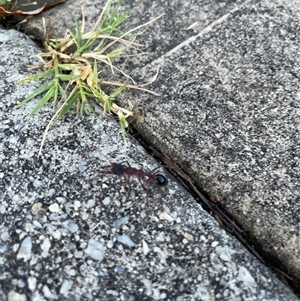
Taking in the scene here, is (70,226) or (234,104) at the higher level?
(234,104)

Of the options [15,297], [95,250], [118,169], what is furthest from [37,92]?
[15,297]

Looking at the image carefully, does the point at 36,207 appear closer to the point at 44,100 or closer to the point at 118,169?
the point at 118,169

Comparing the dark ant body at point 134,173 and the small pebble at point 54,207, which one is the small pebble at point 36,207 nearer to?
the small pebble at point 54,207

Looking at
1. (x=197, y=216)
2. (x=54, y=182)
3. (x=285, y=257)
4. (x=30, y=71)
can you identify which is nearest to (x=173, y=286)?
(x=197, y=216)

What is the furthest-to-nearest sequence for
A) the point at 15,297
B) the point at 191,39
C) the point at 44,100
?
the point at 191,39, the point at 44,100, the point at 15,297

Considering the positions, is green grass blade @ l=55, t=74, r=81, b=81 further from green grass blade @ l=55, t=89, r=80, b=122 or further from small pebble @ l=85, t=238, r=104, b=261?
small pebble @ l=85, t=238, r=104, b=261

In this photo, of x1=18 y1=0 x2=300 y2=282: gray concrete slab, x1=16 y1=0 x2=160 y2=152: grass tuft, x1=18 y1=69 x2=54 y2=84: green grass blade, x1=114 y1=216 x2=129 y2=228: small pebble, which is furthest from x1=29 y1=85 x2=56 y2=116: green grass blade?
x1=114 y1=216 x2=129 y2=228: small pebble

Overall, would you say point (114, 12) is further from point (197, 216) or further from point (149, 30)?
point (197, 216)
